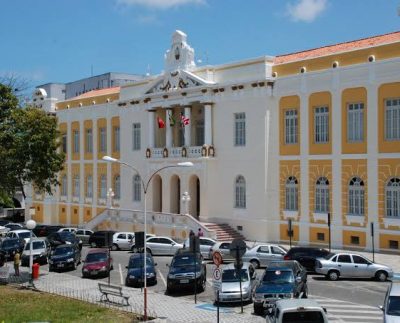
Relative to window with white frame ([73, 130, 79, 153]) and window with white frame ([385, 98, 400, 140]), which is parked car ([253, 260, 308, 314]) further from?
window with white frame ([73, 130, 79, 153])

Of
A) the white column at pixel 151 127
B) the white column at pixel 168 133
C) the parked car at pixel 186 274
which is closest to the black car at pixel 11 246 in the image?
the white column at pixel 168 133

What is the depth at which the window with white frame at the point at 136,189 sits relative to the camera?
54800mm

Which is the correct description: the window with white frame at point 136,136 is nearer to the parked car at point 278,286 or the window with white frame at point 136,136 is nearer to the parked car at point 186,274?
the parked car at point 186,274

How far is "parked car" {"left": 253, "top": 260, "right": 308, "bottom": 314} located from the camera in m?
22.8

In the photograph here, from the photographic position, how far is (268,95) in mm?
43562

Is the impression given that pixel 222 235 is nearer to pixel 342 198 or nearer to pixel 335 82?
pixel 342 198

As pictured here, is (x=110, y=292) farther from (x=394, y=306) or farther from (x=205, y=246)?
(x=394, y=306)

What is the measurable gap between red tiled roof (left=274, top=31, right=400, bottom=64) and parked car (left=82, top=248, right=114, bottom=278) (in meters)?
18.6

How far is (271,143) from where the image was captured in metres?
43.8

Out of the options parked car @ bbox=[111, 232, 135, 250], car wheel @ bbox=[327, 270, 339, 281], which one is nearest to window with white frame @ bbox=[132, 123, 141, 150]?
parked car @ bbox=[111, 232, 135, 250]

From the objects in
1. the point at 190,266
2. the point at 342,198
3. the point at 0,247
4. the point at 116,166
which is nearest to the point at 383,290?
the point at 190,266

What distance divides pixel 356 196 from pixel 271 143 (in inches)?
289

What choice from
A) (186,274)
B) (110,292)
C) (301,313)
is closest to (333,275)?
(186,274)

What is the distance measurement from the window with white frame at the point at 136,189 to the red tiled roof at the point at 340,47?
52.5 ft
